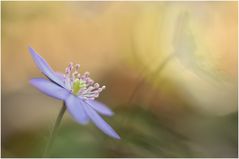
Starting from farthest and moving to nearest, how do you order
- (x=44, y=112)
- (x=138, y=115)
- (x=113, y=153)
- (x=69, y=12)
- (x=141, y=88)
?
(x=69, y=12)
(x=141, y=88)
(x=44, y=112)
(x=138, y=115)
(x=113, y=153)

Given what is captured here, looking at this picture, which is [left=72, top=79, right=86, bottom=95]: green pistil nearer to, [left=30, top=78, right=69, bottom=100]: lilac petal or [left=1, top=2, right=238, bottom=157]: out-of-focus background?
[left=30, top=78, right=69, bottom=100]: lilac petal

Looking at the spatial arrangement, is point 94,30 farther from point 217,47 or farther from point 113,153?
point 113,153

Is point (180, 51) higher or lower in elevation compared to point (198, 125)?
higher

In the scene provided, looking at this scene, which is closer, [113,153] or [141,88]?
[113,153]

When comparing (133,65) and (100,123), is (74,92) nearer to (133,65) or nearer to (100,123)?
(100,123)

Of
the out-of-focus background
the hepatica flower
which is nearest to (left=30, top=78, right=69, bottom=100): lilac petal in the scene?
the hepatica flower

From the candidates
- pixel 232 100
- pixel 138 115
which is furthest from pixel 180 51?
pixel 232 100

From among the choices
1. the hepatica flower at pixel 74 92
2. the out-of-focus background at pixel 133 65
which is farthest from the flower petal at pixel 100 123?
the out-of-focus background at pixel 133 65
